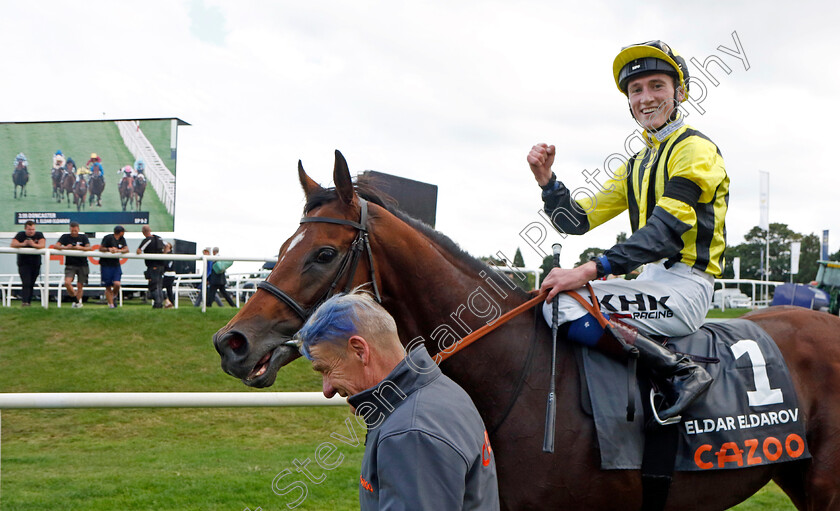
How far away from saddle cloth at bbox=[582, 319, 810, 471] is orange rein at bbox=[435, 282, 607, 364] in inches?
6.3

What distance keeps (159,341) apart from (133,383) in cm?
136

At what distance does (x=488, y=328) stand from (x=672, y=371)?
69cm

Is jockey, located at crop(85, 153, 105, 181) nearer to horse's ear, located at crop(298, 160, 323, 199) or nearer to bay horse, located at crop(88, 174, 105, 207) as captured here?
bay horse, located at crop(88, 174, 105, 207)

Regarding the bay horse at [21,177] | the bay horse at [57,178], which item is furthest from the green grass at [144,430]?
the bay horse at [21,177]

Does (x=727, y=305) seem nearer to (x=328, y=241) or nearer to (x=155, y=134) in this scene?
(x=155, y=134)

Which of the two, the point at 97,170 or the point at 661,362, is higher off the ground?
the point at 97,170

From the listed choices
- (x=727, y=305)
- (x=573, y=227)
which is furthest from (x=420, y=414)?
(x=727, y=305)

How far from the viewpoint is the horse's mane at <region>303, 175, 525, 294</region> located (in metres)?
2.74

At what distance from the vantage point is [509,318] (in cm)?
266

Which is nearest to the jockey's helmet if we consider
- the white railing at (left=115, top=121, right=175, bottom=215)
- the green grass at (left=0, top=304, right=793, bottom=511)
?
the green grass at (left=0, top=304, right=793, bottom=511)

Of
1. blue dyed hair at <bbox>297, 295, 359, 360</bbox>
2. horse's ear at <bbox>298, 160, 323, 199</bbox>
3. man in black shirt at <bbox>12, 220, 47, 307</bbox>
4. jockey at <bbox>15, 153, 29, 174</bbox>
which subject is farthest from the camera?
jockey at <bbox>15, 153, 29, 174</bbox>

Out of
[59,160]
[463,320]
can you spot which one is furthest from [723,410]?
[59,160]

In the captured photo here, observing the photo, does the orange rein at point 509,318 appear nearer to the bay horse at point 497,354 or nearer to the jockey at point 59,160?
the bay horse at point 497,354

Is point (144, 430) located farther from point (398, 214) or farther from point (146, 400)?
point (398, 214)
